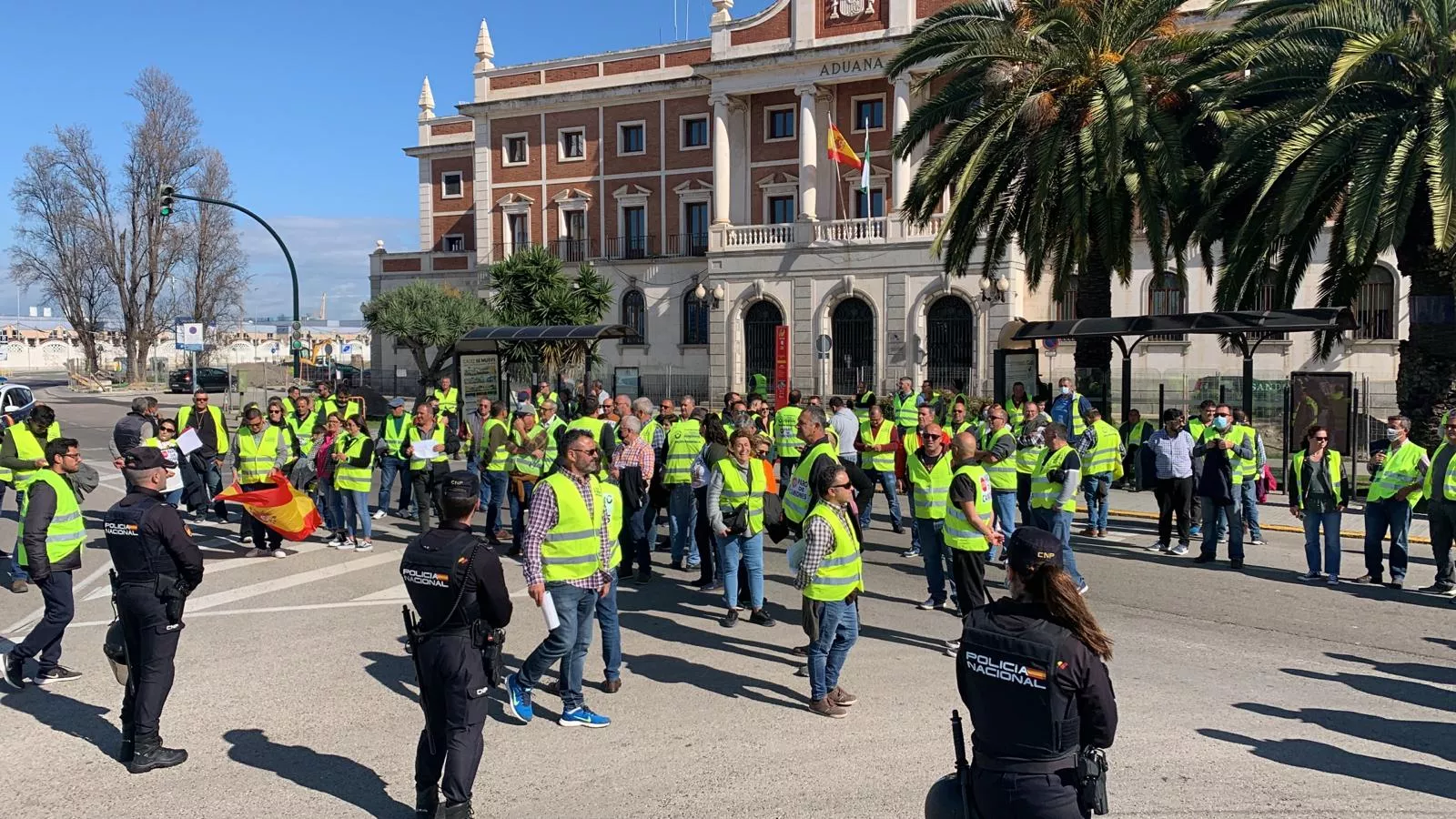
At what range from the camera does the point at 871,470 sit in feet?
49.3

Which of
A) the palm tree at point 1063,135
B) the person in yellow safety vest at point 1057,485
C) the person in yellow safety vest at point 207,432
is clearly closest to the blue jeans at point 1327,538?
the person in yellow safety vest at point 1057,485

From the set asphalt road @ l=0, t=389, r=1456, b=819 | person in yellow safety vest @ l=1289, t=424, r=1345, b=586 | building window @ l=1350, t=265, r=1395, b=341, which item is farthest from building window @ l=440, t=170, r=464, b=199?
person in yellow safety vest @ l=1289, t=424, r=1345, b=586

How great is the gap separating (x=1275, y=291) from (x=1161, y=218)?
2061 mm

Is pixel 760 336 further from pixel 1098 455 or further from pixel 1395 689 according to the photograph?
pixel 1395 689

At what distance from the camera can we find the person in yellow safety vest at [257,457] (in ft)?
42.0

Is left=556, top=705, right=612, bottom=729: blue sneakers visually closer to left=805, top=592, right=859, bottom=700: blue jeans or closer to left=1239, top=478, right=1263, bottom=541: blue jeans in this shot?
left=805, top=592, right=859, bottom=700: blue jeans

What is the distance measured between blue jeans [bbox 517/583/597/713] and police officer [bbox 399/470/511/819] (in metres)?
1.35

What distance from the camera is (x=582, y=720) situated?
6828 mm

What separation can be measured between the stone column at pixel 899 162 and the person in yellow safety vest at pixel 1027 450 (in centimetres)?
2438

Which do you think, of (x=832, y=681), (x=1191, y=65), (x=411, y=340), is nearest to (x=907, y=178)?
(x=411, y=340)

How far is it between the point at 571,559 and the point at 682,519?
5.09 m

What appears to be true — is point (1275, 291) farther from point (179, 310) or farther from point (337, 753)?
point (179, 310)

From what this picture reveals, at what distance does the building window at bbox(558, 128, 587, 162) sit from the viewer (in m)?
47.1

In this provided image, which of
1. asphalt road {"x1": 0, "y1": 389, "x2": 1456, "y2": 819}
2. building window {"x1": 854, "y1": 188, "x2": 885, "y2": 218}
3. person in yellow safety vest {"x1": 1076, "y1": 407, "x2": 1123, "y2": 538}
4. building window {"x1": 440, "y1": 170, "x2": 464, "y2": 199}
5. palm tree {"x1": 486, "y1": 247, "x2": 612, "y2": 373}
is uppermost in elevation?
building window {"x1": 440, "y1": 170, "x2": 464, "y2": 199}
